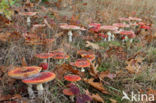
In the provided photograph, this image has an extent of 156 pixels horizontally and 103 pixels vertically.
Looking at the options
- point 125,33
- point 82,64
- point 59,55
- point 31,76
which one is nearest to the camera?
point 31,76

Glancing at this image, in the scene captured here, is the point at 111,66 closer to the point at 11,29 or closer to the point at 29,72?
the point at 29,72

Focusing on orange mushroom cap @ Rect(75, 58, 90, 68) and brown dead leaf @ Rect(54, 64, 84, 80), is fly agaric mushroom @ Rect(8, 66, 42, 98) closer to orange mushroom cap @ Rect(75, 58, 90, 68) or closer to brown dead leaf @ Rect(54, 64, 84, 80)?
brown dead leaf @ Rect(54, 64, 84, 80)

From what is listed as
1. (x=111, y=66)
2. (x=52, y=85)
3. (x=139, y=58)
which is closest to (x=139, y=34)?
(x=139, y=58)

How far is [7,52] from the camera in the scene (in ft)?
11.9

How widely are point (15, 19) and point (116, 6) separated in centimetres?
506

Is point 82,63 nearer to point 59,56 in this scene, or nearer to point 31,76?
point 59,56

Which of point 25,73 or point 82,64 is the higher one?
point 25,73

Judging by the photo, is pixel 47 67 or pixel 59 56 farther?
pixel 59 56

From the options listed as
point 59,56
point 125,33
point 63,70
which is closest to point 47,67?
point 63,70

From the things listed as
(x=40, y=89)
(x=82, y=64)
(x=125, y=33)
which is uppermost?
(x=125, y=33)

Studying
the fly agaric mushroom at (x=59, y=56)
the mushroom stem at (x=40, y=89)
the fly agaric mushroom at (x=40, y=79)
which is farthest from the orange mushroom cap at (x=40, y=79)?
the fly agaric mushroom at (x=59, y=56)

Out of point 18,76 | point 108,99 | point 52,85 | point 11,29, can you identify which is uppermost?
point 11,29

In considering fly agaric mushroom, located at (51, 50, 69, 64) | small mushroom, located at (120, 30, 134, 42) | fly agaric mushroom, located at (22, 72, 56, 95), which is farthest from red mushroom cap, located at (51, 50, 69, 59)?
small mushroom, located at (120, 30, 134, 42)

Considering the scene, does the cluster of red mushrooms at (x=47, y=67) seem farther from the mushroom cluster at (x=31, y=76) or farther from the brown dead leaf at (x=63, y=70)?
the brown dead leaf at (x=63, y=70)
